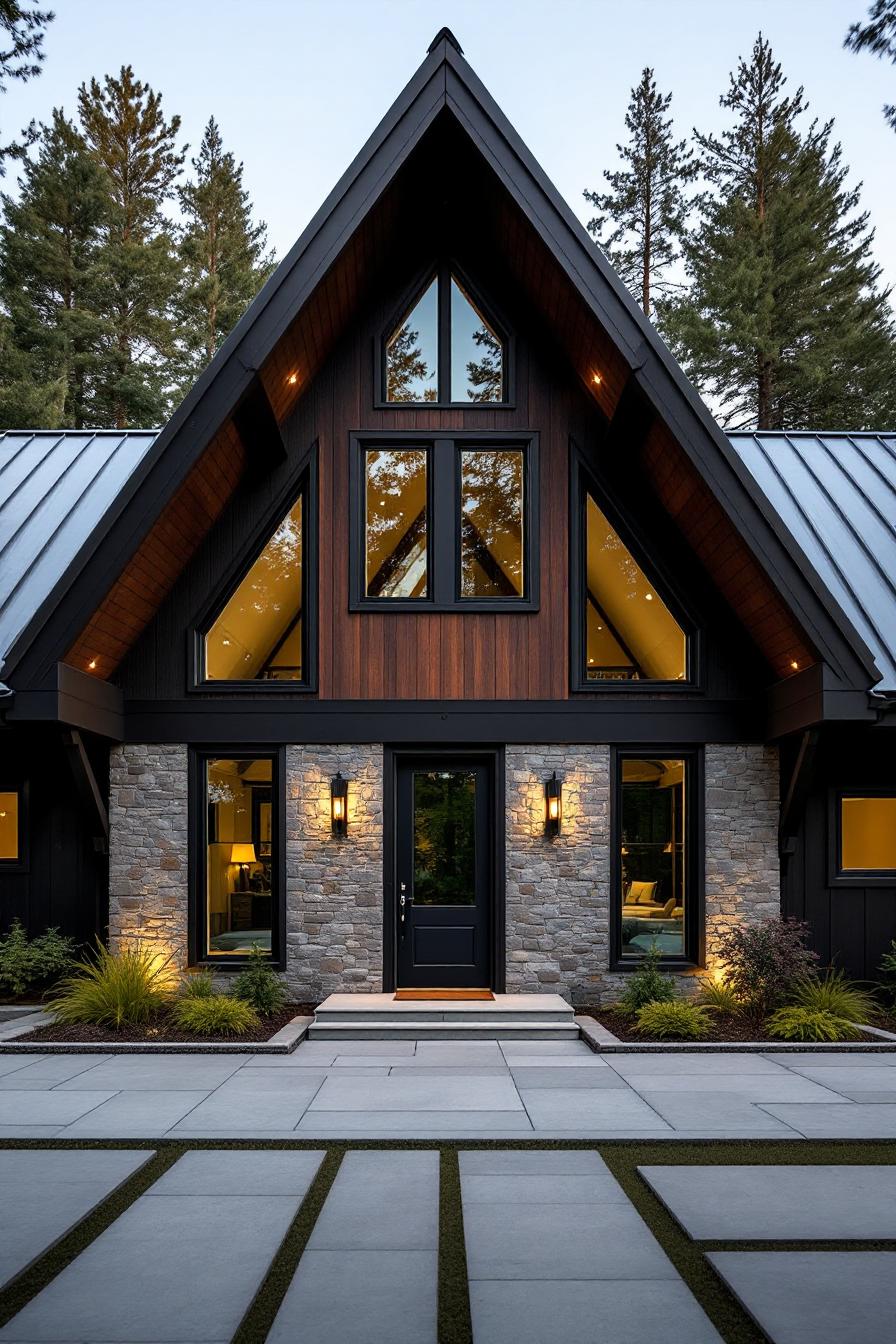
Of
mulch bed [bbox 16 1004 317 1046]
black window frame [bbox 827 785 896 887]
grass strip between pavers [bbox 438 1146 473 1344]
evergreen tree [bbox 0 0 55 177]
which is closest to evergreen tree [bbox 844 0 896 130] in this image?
evergreen tree [bbox 0 0 55 177]

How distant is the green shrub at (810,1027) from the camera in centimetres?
813

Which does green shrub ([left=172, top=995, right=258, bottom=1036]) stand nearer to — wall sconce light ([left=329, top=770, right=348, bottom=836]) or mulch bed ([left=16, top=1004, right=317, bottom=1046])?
mulch bed ([left=16, top=1004, right=317, bottom=1046])

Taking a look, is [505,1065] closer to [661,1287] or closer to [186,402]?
[661,1287]

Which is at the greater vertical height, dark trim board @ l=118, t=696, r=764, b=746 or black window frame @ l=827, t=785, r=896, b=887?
dark trim board @ l=118, t=696, r=764, b=746

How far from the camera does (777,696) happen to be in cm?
928

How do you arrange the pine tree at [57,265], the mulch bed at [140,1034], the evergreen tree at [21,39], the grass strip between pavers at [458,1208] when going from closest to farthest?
the grass strip between pavers at [458,1208]
the evergreen tree at [21,39]
the mulch bed at [140,1034]
the pine tree at [57,265]

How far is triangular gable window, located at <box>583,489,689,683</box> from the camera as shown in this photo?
32.1ft

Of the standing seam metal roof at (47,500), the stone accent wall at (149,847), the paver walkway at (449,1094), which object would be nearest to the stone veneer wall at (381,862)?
the stone accent wall at (149,847)

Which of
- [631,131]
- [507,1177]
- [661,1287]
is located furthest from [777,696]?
[631,131]

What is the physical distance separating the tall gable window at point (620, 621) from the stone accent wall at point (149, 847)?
4034 mm

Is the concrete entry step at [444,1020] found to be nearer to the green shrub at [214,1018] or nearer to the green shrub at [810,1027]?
the green shrub at [214,1018]

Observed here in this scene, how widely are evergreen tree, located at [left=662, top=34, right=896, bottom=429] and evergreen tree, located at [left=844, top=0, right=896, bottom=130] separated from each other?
57.9 ft

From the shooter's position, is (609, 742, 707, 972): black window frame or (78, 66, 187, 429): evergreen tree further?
(78, 66, 187, 429): evergreen tree

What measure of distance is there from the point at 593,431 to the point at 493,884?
4500 millimetres
